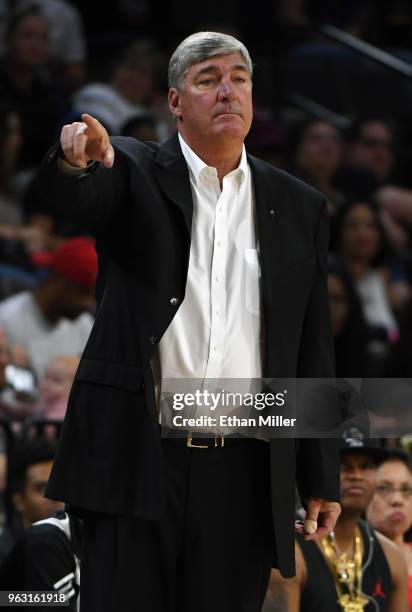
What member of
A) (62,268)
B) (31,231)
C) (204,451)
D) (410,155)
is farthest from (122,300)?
(410,155)

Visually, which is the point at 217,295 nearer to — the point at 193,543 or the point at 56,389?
the point at 193,543

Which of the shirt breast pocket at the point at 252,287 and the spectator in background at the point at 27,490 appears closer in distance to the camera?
the shirt breast pocket at the point at 252,287

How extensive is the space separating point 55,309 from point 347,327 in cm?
155

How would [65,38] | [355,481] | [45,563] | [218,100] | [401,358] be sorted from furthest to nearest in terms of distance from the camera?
1. [65,38]
2. [401,358]
3. [355,481]
4. [45,563]
5. [218,100]

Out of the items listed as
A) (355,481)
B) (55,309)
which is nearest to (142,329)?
(355,481)

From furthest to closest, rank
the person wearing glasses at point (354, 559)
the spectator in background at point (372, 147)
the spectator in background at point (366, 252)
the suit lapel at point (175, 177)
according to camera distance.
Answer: the spectator in background at point (372, 147)
the spectator in background at point (366, 252)
the person wearing glasses at point (354, 559)
the suit lapel at point (175, 177)

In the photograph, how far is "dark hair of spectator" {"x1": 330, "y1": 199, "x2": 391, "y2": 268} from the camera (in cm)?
768

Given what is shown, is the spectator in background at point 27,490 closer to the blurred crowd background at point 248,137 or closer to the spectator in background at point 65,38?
the blurred crowd background at point 248,137

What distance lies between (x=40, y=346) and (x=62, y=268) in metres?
0.38

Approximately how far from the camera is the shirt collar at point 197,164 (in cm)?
289

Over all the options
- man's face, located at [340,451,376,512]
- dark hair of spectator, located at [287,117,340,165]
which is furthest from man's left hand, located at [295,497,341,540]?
dark hair of spectator, located at [287,117,340,165]

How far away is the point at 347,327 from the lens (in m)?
6.70

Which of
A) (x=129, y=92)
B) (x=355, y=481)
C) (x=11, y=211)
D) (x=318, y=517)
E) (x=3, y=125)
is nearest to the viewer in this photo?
(x=318, y=517)

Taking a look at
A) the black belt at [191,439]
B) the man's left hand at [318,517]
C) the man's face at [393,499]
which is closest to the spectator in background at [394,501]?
the man's face at [393,499]
